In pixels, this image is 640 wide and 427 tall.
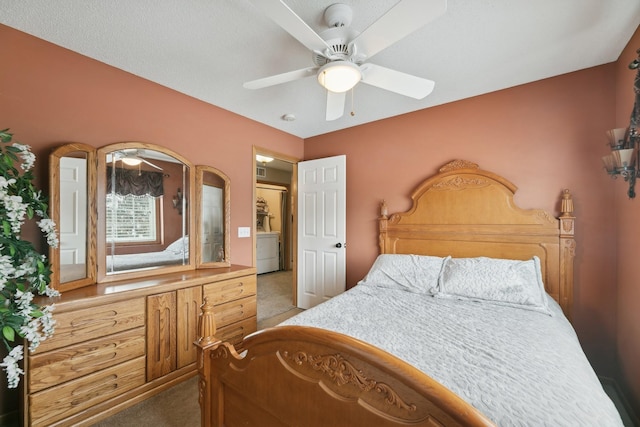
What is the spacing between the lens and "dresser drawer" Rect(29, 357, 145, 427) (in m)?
1.48

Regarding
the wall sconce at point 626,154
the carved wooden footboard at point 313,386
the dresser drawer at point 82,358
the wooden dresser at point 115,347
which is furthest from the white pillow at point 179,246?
the wall sconce at point 626,154

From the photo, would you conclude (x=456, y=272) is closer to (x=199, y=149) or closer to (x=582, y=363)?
(x=582, y=363)

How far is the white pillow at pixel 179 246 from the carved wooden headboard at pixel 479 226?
2081 mm

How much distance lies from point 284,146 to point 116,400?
303 centimetres

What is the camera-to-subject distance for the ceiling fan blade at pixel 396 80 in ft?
5.15

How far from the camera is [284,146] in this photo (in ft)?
12.0

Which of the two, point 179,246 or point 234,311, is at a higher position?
point 179,246

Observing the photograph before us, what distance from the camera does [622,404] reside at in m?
1.86

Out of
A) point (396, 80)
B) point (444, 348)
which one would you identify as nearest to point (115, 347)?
point (444, 348)

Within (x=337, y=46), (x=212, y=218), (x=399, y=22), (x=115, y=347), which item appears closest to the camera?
(x=399, y=22)

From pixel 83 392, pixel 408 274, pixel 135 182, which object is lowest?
pixel 83 392

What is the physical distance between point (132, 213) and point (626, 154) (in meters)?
3.54

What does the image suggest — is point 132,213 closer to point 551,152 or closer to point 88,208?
point 88,208

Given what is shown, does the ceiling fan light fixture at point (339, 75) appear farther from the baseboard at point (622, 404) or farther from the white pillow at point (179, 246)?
the baseboard at point (622, 404)
